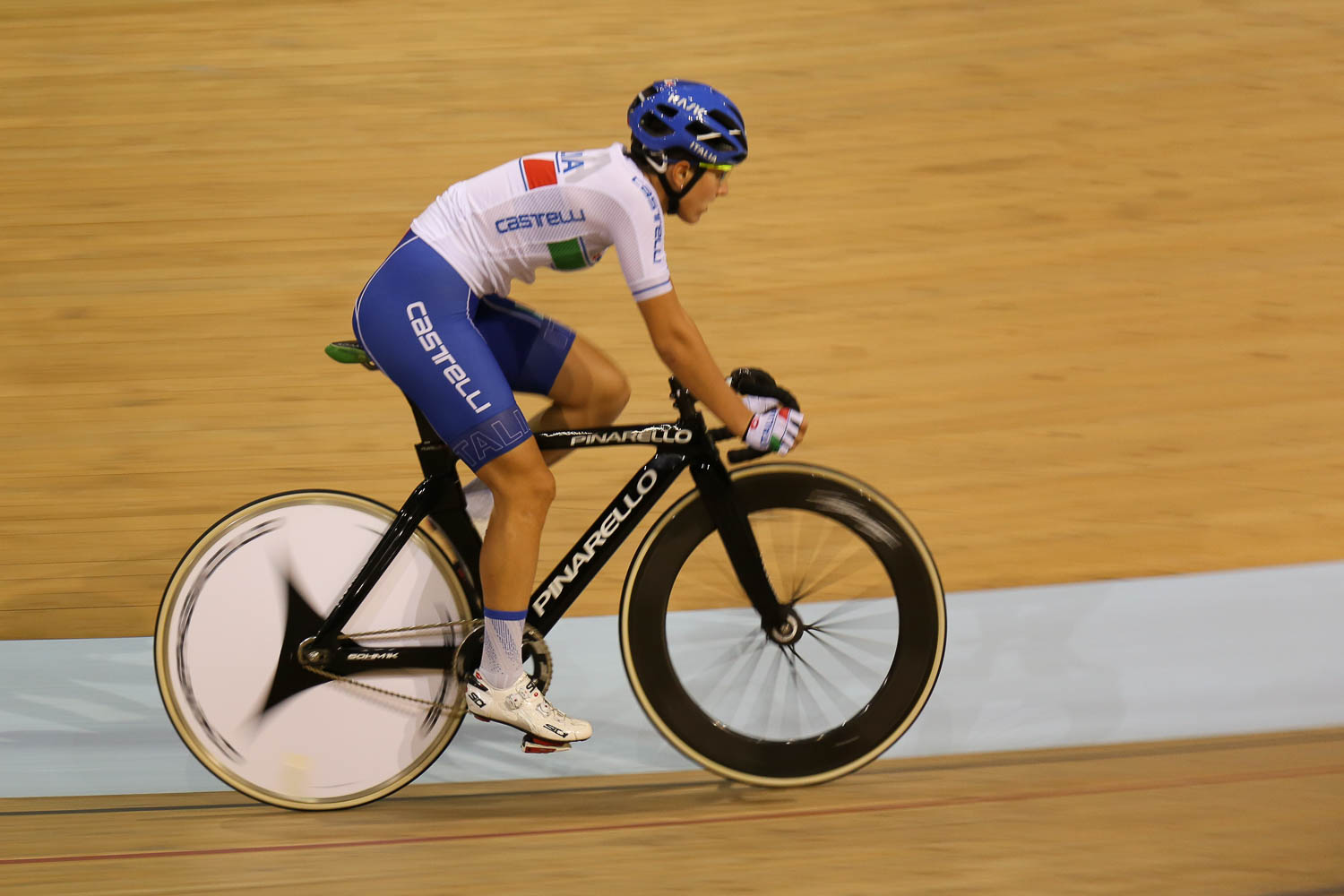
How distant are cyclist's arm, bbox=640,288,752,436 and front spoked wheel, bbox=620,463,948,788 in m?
0.25

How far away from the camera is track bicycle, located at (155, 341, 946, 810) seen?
2.50 m

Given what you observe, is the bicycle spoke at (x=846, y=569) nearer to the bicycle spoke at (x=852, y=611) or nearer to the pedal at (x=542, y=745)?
the bicycle spoke at (x=852, y=611)

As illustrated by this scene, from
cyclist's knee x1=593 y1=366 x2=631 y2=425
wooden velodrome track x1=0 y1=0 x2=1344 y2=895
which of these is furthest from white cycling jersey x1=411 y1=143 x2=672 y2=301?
wooden velodrome track x1=0 y1=0 x2=1344 y2=895

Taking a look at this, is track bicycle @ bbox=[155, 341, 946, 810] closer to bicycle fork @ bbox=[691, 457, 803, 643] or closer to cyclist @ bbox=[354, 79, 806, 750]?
bicycle fork @ bbox=[691, 457, 803, 643]

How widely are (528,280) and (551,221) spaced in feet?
0.72

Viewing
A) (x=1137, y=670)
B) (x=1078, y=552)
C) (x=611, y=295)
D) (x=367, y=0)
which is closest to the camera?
(x=1137, y=670)

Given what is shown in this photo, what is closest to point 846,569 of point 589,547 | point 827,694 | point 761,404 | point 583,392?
point 827,694

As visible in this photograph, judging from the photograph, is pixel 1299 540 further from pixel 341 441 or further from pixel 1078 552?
pixel 341 441

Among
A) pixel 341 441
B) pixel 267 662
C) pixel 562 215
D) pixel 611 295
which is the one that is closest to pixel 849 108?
pixel 611 295

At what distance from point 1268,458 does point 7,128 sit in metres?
4.93

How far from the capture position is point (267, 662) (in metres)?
2.54

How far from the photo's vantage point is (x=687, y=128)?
7.22 ft

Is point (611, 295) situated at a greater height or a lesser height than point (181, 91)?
lesser

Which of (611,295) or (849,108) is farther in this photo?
(849,108)
